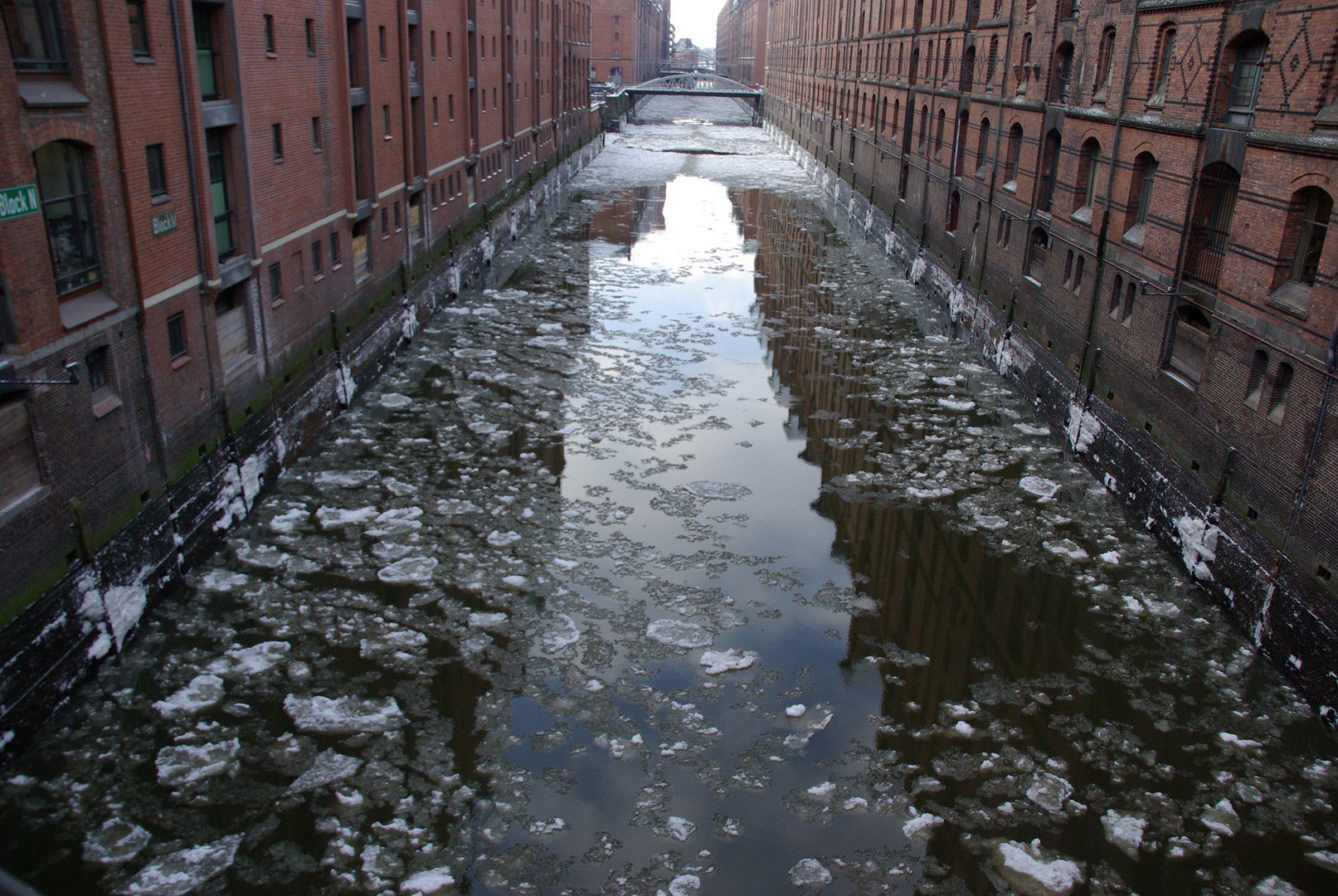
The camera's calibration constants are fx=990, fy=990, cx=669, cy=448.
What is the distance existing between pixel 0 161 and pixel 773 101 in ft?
244

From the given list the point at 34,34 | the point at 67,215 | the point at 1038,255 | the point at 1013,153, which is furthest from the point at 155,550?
the point at 1013,153

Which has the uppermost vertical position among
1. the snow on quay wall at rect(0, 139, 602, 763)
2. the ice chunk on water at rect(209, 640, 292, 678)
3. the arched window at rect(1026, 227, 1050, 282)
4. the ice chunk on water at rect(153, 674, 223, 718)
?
the arched window at rect(1026, 227, 1050, 282)

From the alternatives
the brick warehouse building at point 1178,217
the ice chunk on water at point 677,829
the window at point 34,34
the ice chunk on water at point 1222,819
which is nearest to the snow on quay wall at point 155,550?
the window at point 34,34

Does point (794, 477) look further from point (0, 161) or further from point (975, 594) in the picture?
point (0, 161)

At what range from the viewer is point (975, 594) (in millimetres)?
11953

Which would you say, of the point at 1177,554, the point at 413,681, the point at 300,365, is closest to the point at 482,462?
the point at 300,365

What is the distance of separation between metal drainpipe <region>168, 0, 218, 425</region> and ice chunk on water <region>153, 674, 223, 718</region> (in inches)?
195

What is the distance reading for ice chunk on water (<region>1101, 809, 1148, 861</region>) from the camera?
803 cm

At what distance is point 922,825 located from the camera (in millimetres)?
8219

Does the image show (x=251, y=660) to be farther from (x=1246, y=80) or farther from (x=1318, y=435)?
(x=1246, y=80)

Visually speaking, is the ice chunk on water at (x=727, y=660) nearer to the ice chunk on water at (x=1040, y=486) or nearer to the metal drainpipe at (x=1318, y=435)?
the metal drainpipe at (x=1318, y=435)

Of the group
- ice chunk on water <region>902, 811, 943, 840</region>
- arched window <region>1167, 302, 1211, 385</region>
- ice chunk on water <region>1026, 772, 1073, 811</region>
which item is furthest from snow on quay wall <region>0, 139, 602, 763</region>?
arched window <region>1167, 302, 1211, 385</region>

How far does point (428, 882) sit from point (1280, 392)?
10.4 metres

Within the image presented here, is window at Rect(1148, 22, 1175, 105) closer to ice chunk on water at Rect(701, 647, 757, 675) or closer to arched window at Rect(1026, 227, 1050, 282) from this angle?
arched window at Rect(1026, 227, 1050, 282)
